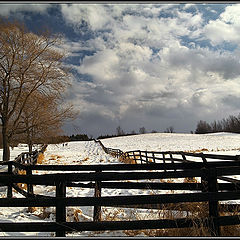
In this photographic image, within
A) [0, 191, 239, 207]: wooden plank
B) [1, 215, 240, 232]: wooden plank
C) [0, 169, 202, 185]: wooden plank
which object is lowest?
[1, 215, 240, 232]: wooden plank

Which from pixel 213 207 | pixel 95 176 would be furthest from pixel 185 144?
pixel 95 176

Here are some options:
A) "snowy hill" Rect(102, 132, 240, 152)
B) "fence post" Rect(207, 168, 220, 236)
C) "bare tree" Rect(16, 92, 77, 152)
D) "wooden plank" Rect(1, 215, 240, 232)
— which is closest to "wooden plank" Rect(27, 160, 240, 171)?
"fence post" Rect(207, 168, 220, 236)

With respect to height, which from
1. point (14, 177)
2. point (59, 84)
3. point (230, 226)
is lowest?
point (230, 226)

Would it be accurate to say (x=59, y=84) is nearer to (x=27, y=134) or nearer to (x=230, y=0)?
(x=27, y=134)

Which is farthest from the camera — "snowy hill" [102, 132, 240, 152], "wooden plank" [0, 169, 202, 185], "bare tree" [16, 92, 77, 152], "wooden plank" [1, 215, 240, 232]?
"snowy hill" [102, 132, 240, 152]

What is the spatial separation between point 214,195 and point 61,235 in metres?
2.86

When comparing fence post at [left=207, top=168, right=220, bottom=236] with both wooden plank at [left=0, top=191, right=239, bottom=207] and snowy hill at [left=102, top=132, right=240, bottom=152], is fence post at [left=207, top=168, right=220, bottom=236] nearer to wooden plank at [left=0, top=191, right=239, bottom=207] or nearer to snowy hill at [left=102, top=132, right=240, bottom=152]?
wooden plank at [left=0, top=191, right=239, bottom=207]

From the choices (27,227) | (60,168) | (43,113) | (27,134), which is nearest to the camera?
(27,227)

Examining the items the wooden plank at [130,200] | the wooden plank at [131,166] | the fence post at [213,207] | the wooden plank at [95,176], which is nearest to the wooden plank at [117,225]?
the fence post at [213,207]

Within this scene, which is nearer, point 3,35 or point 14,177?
point 14,177

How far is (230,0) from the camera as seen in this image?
484 centimetres

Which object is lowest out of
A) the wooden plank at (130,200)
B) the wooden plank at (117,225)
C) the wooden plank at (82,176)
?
the wooden plank at (117,225)

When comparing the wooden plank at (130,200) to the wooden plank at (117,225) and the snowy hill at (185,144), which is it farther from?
the snowy hill at (185,144)

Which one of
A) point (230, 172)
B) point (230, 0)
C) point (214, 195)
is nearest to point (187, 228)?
point (214, 195)
